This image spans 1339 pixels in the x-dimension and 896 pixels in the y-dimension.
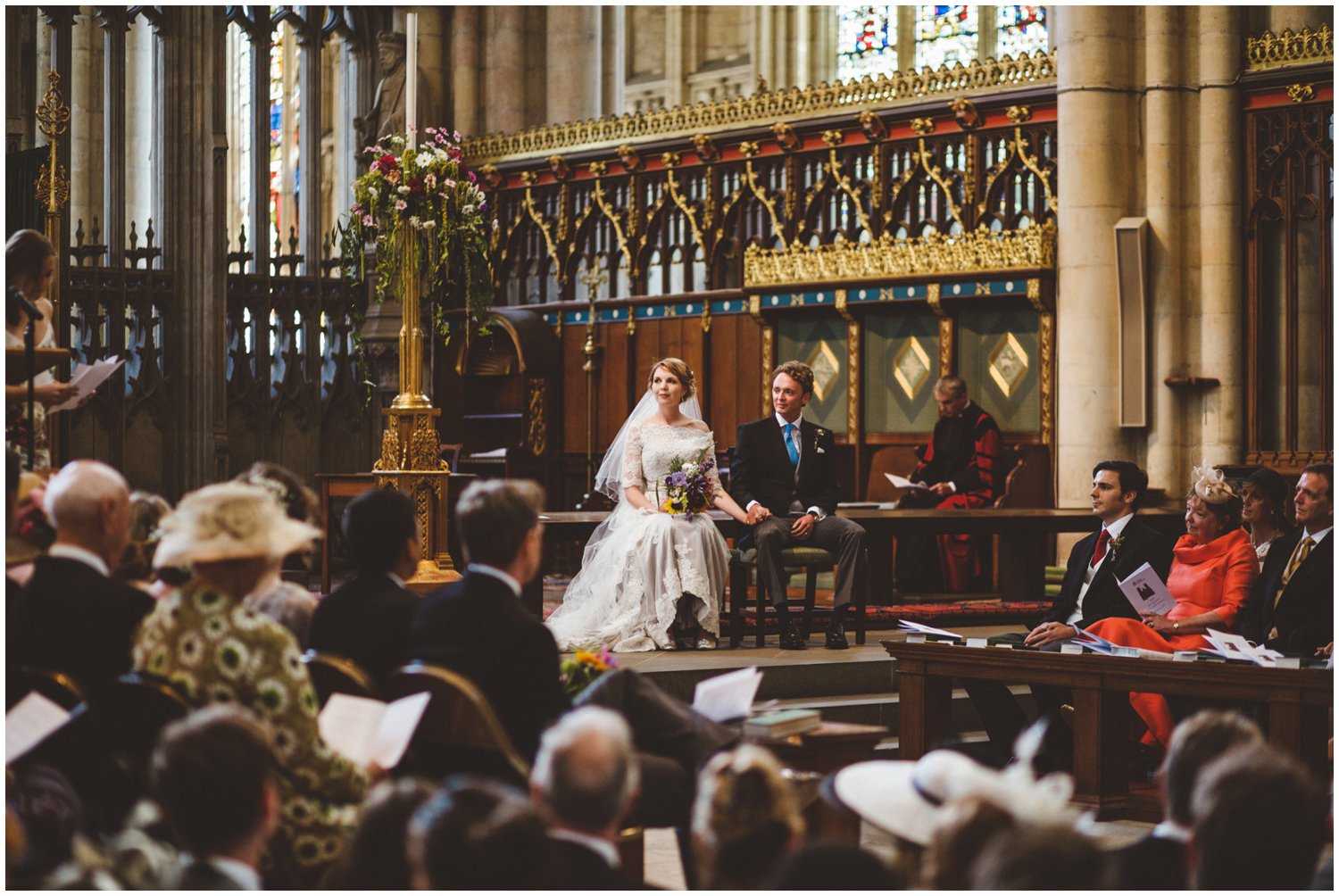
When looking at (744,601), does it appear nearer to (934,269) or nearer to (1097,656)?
(1097,656)

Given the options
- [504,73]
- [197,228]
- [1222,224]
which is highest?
[504,73]

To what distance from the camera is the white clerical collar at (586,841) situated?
247cm

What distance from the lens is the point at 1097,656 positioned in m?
5.58

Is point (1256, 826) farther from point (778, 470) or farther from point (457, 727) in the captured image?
point (778, 470)

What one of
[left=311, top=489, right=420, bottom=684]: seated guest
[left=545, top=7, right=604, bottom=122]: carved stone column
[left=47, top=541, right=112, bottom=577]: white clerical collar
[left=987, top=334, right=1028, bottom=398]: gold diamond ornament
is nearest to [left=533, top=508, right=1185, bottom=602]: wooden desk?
[left=987, top=334, right=1028, bottom=398]: gold diamond ornament

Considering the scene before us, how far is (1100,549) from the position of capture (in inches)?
251

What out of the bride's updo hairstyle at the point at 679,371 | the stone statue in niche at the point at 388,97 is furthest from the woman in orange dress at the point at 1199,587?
the stone statue in niche at the point at 388,97

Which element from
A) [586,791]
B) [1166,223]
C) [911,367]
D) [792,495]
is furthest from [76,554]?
[911,367]

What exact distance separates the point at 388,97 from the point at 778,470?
709 centimetres

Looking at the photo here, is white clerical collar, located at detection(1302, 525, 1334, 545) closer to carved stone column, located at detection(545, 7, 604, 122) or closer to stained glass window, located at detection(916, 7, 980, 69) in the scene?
stained glass window, located at detection(916, 7, 980, 69)

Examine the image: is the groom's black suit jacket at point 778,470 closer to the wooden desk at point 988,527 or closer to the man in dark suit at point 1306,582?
the wooden desk at point 988,527

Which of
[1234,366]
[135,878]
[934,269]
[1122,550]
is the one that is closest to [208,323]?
[934,269]

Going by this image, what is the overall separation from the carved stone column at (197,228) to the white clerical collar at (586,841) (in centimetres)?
1101

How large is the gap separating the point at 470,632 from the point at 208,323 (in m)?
10.4
